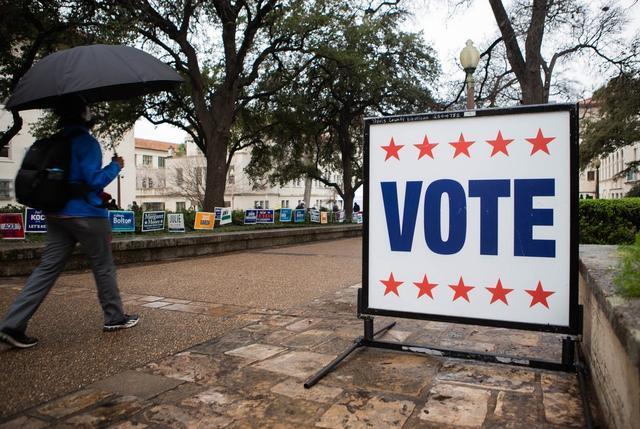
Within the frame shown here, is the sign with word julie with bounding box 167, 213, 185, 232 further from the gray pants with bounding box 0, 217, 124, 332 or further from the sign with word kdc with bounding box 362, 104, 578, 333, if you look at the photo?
the sign with word kdc with bounding box 362, 104, 578, 333

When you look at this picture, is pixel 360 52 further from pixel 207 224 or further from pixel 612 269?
pixel 612 269

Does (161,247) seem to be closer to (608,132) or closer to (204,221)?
(204,221)

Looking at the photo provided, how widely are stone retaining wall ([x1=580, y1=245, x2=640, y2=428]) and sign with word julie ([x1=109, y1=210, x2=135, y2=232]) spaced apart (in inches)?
423

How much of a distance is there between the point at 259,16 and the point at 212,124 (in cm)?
425

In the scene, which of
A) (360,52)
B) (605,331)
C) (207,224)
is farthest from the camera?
(360,52)

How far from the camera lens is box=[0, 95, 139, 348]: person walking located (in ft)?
12.1

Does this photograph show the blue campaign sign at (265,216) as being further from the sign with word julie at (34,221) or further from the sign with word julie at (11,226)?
the sign with word julie at (11,226)

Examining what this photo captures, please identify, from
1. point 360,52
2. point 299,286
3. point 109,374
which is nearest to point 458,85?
point 360,52

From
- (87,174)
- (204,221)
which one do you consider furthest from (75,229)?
(204,221)

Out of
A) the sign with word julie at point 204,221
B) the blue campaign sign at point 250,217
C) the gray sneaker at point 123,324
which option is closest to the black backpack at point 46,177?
the gray sneaker at point 123,324

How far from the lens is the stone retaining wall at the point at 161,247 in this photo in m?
7.33

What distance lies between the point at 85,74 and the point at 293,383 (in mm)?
3052

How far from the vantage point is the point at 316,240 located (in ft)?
60.1

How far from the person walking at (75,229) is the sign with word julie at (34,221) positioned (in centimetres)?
681
